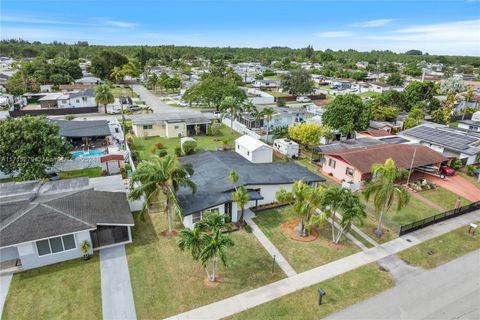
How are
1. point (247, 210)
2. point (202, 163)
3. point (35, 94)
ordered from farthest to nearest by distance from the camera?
1. point (35, 94)
2. point (202, 163)
3. point (247, 210)

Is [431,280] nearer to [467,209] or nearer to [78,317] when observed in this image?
[467,209]

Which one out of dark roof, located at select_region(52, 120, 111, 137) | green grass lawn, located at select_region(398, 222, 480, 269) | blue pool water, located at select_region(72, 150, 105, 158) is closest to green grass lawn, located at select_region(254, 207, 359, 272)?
green grass lawn, located at select_region(398, 222, 480, 269)

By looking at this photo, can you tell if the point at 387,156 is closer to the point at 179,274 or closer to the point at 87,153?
the point at 179,274

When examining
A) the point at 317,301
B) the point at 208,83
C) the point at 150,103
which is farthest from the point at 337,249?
the point at 150,103

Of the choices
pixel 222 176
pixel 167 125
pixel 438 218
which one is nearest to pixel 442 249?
pixel 438 218

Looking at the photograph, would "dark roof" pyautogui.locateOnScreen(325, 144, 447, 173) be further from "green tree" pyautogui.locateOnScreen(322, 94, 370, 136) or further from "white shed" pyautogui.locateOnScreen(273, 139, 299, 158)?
"green tree" pyautogui.locateOnScreen(322, 94, 370, 136)

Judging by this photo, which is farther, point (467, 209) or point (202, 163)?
point (202, 163)
